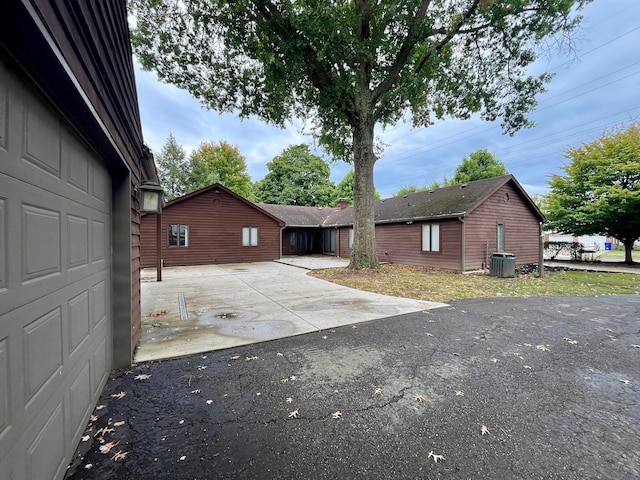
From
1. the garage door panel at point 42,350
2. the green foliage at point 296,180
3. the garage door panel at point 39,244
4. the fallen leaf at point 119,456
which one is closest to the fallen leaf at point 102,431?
the fallen leaf at point 119,456

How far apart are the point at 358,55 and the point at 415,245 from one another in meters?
9.19

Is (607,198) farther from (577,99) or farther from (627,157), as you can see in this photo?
(577,99)

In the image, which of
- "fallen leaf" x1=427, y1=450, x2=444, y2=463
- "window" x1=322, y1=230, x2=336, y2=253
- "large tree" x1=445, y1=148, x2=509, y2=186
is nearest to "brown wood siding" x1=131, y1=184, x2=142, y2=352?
"fallen leaf" x1=427, y1=450, x2=444, y2=463

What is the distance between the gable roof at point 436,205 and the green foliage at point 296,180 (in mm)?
12348

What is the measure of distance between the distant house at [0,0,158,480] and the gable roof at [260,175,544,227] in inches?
501

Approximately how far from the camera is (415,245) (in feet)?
47.8

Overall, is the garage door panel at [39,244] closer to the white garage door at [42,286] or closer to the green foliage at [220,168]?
the white garage door at [42,286]

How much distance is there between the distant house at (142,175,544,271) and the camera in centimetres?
1273

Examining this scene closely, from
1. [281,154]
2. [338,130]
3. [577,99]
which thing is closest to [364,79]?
[338,130]

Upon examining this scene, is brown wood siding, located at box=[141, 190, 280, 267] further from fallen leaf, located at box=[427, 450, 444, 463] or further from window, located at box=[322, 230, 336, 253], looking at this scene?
fallen leaf, located at box=[427, 450, 444, 463]

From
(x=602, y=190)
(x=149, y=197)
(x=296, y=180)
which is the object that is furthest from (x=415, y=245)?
(x=296, y=180)

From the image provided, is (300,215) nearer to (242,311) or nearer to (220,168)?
(242,311)

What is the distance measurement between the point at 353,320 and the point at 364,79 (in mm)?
9823

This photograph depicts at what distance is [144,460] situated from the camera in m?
1.90
